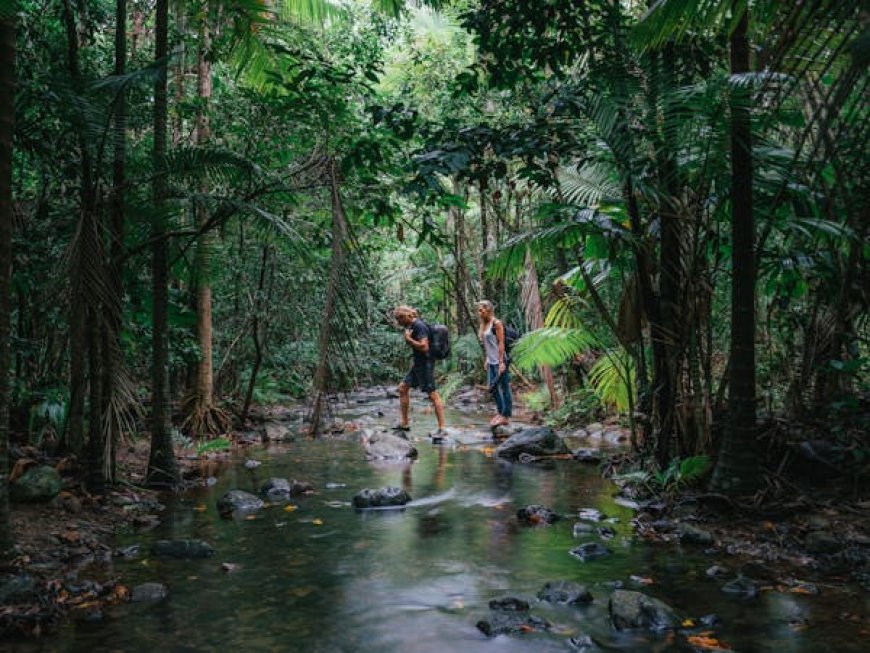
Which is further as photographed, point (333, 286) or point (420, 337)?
point (420, 337)

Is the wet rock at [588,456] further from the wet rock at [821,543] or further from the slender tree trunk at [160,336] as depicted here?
the slender tree trunk at [160,336]

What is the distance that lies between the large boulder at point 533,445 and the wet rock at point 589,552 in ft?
13.6

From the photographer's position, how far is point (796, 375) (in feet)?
22.0

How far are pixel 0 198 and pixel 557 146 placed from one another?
4.16m

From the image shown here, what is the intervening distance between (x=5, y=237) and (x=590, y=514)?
4.80 m

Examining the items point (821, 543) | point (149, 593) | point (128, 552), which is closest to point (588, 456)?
point (821, 543)

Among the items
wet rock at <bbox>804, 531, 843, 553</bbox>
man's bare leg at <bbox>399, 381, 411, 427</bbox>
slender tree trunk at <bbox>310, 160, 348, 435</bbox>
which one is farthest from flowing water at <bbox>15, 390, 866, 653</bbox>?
man's bare leg at <bbox>399, 381, 411, 427</bbox>

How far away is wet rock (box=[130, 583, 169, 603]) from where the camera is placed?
4.38 meters

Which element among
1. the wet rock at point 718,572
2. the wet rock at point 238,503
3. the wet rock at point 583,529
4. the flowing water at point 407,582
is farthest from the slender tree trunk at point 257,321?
the wet rock at point 718,572

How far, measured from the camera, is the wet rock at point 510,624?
391cm

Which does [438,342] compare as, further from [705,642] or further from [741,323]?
[705,642]

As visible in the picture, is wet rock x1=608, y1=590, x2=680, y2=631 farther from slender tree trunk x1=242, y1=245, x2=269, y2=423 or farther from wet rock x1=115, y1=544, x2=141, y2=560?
slender tree trunk x1=242, y1=245, x2=269, y2=423

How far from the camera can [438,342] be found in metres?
11.5

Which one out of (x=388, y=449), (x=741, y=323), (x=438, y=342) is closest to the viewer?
(x=741, y=323)
